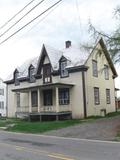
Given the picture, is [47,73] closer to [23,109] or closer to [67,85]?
[67,85]

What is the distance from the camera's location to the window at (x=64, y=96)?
37.9m

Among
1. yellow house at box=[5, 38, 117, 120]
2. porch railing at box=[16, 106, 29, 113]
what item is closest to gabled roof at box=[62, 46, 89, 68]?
yellow house at box=[5, 38, 117, 120]

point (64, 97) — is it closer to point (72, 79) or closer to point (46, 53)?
point (72, 79)

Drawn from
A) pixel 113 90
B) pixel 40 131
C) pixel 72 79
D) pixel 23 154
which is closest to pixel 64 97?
pixel 72 79

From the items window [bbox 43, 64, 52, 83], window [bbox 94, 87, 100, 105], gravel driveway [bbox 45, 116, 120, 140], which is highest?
window [bbox 43, 64, 52, 83]

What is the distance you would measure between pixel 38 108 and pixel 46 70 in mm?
4947

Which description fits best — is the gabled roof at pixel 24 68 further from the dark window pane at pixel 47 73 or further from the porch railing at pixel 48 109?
the porch railing at pixel 48 109

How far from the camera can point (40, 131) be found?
88.0 ft

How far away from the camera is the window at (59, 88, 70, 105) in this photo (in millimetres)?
37888

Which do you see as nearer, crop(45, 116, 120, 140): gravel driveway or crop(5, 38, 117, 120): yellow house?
crop(45, 116, 120, 140): gravel driveway

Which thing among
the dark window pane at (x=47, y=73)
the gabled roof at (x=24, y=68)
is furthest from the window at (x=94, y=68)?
the gabled roof at (x=24, y=68)

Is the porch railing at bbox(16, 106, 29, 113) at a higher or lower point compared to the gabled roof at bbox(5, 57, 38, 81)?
lower

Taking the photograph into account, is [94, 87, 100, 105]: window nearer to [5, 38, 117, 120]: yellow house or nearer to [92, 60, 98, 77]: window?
[5, 38, 117, 120]: yellow house

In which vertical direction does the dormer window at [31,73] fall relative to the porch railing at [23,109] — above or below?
above
